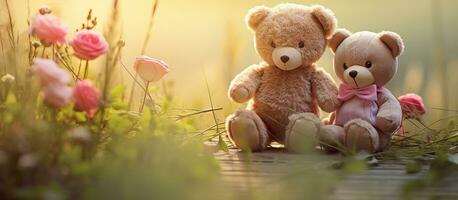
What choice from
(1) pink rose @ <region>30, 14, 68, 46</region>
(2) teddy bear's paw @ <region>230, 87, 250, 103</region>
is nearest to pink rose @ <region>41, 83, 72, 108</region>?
(1) pink rose @ <region>30, 14, 68, 46</region>

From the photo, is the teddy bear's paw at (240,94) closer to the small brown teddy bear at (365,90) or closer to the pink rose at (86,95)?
the small brown teddy bear at (365,90)

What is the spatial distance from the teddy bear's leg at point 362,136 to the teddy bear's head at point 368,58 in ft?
0.44

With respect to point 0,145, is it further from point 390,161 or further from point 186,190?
point 390,161

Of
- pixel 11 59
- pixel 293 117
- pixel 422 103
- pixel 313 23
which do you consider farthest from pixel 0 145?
pixel 422 103

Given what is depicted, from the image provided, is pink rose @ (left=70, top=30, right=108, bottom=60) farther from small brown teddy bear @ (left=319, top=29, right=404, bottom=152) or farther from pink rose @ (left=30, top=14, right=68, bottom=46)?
small brown teddy bear @ (left=319, top=29, right=404, bottom=152)

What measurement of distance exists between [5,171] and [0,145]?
0.17 m

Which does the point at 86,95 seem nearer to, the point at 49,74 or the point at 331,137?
the point at 49,74

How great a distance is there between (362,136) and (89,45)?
80 cm

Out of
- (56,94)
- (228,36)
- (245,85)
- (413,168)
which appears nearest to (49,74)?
(56,94)

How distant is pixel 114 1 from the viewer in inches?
57.0

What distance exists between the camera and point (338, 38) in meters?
2.17

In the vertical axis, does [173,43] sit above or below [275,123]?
above

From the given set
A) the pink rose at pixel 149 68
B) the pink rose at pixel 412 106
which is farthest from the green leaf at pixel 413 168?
the pink rose at pixel 149 68

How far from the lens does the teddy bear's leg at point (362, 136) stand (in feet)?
6.51
